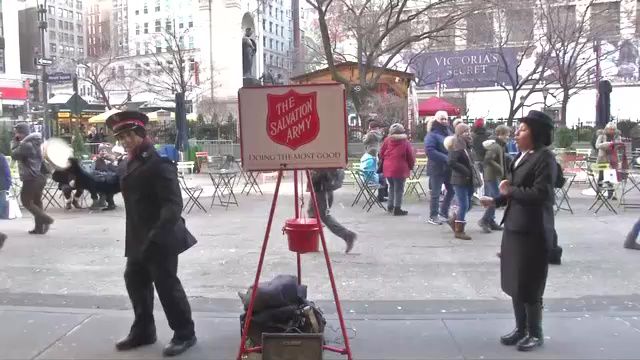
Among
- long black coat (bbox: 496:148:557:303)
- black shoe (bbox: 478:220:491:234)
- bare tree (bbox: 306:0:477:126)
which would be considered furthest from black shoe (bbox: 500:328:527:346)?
bare tree (bbox: 306:0:477:126)

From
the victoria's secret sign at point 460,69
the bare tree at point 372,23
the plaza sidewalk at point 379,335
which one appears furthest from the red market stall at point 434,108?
the plaza sidewalk at point 379,335

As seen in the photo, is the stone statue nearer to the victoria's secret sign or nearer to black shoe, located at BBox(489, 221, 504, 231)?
black shoe, located at BBox(489, 221, 504, 231)

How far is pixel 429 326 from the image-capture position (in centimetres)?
500

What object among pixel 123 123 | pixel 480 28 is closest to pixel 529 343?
pixel 123 123

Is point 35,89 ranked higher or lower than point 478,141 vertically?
higher

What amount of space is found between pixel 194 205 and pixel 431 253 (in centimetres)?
583

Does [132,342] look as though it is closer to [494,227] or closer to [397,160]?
[494,227]

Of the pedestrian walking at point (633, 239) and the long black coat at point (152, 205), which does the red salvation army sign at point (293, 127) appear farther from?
the pedestrian walking at point (633, 239)

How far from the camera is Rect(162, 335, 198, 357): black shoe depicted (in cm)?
437

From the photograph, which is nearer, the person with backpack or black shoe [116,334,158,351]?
black shoe [116,334,158,351]

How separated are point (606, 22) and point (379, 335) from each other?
2520cm

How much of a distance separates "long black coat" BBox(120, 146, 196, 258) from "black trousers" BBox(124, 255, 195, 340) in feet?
0.29

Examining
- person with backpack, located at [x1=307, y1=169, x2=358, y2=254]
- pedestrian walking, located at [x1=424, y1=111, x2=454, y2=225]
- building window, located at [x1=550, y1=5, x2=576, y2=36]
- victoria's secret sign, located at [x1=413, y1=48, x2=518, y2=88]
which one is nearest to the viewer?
person with backpack, located at [x1=307, y1=169, x2=358, y2=254]

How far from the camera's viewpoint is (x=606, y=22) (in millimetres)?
25938
